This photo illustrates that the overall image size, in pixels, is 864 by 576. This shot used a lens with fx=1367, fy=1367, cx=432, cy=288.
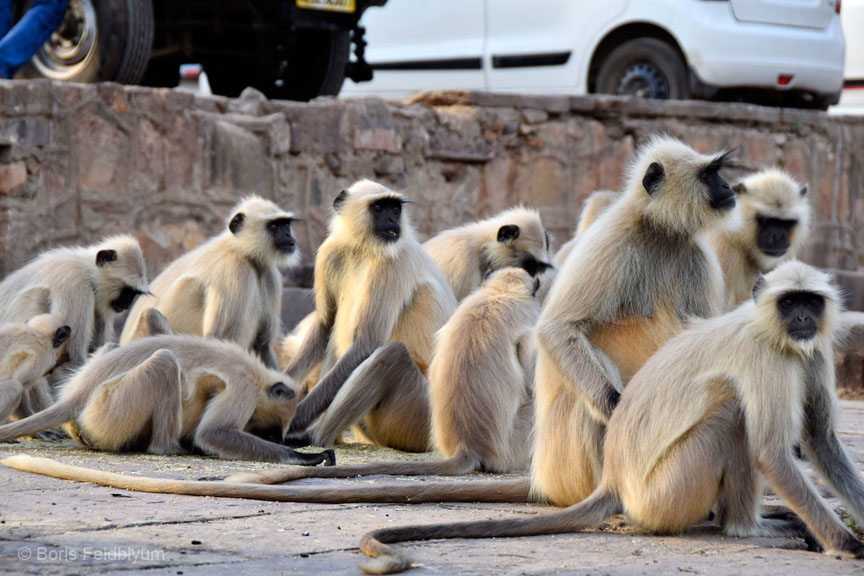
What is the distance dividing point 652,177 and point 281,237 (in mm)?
2140

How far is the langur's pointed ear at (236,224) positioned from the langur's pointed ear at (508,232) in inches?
44.5

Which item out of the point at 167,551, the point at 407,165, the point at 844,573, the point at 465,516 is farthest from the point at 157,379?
the point at 407,165

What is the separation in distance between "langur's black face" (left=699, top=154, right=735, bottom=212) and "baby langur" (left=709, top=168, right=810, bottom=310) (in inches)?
73.8

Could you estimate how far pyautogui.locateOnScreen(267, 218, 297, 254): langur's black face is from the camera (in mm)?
5926

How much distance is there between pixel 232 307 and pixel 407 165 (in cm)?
274

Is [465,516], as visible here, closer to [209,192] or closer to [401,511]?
[401,511]

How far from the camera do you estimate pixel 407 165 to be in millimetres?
8312

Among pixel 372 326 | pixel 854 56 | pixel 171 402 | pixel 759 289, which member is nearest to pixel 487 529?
pixel 759 289

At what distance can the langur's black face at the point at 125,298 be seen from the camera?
584 cm

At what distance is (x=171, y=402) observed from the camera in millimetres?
4754

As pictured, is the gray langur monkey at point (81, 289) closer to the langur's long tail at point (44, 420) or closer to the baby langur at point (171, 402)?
the baby langur at point (171, 402)

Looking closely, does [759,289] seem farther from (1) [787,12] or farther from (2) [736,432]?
(1) [787,12]

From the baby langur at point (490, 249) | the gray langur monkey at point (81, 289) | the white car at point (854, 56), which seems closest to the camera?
the gray langur monkey at point (81, 289)

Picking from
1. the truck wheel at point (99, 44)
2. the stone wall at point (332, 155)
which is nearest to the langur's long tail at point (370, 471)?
the stone wall at point (332, 155)
